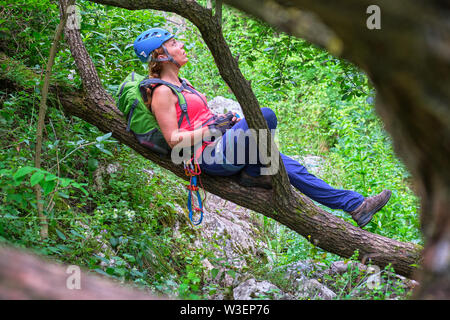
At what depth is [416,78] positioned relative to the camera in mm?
1005

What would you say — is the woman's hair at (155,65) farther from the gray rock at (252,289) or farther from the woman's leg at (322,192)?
the gray rock at (252,289)

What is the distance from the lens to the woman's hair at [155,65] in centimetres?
348

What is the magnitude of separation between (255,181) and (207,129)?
1.81ft

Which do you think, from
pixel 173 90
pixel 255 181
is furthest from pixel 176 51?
pixel 255 181

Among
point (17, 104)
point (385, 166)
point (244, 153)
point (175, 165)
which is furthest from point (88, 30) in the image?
point (385, 166)

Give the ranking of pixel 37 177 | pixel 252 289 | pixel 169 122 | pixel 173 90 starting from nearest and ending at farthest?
pixel 37 177 < pixel 252 289 < pixel 169 122 < pixel 173 90

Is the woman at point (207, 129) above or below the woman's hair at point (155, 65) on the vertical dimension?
below

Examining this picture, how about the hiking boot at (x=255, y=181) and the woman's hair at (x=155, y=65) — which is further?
the woman's hair at (x=155, y=65)

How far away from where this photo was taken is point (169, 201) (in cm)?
418

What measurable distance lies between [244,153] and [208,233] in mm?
1876

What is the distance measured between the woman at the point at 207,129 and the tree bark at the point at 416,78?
1.91 m

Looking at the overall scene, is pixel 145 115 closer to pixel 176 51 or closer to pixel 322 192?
pixel 176 51

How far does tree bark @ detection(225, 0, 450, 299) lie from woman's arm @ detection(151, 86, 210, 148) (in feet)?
6.24

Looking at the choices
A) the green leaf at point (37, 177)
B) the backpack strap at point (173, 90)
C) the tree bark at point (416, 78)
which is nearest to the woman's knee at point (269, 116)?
the backpack strap at point (173, 90)
